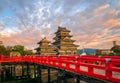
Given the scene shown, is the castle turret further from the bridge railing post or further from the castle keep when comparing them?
the bridge railing post


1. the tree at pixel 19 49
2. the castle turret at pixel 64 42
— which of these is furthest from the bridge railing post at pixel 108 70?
the tree at pixel 19 49

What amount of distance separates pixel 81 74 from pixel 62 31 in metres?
74.7

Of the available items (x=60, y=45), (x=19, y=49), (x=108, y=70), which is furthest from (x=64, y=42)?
(x=108, y=70)

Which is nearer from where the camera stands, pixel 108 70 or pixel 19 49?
pixel 108 70

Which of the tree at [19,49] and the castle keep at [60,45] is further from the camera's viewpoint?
the tree at [19,49]

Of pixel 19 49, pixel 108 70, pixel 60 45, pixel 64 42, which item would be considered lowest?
pixel 108 70

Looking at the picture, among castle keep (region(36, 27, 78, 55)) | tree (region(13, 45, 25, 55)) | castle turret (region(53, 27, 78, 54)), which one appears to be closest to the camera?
castle keep (region(36, 27, 78, 55))

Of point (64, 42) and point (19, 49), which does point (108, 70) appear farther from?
point (19, 49)

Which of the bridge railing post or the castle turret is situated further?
the castle turret

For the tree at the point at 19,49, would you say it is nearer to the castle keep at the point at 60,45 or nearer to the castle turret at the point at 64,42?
the castle keep at the point at 60,45

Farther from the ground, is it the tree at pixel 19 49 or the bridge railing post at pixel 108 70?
the tree at pixel 19 49

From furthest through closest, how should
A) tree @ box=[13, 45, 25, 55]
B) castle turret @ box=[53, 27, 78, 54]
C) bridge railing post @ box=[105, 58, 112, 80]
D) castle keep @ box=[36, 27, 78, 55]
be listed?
tree @ box=[13, 45, 25, 55], castle turret @ box=[53, 27, 78, 54], castle keep @ box=[36, 27, 78, 55], bridge railing post @ box=[105, 58, 112, 80]

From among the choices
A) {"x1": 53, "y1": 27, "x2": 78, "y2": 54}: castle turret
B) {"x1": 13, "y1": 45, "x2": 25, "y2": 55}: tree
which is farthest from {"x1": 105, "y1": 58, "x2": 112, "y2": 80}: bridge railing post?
{"x1": 13, "y1": 45, "x2": 25, "y2": 55}: tree

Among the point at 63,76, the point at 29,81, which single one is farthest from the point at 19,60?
the point at 63,76
